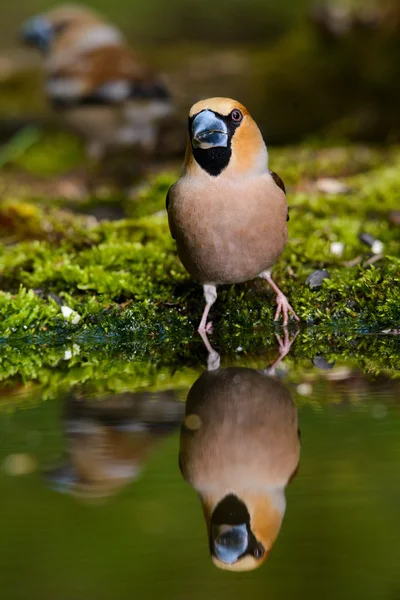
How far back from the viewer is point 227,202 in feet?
14.2

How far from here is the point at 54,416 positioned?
348 centimetres

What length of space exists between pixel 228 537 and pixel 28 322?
254 cm

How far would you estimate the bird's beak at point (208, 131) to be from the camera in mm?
4180

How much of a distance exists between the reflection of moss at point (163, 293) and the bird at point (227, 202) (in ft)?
1.29

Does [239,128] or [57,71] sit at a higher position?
[239,128]

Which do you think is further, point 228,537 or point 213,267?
point 213,267

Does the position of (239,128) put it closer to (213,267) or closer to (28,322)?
(213,267)

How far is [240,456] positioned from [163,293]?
2.09 metres

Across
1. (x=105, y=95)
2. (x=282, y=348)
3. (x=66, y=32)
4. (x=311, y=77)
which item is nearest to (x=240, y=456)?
(x=282, y=348)

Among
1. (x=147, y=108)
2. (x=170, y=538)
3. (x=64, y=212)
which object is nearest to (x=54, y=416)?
(x=170, y=538)

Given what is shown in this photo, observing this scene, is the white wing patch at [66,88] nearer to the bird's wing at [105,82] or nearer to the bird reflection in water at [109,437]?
the bird's wing at [105,82]

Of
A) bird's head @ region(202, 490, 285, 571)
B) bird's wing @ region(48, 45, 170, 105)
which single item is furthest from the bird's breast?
bird's wing @ region(48, 45, 170, 105)

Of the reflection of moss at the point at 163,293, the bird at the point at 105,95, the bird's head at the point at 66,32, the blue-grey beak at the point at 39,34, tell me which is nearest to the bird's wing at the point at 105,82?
the bird at the point at 105,95

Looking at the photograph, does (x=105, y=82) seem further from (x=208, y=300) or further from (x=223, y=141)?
(x=223, y=141)
